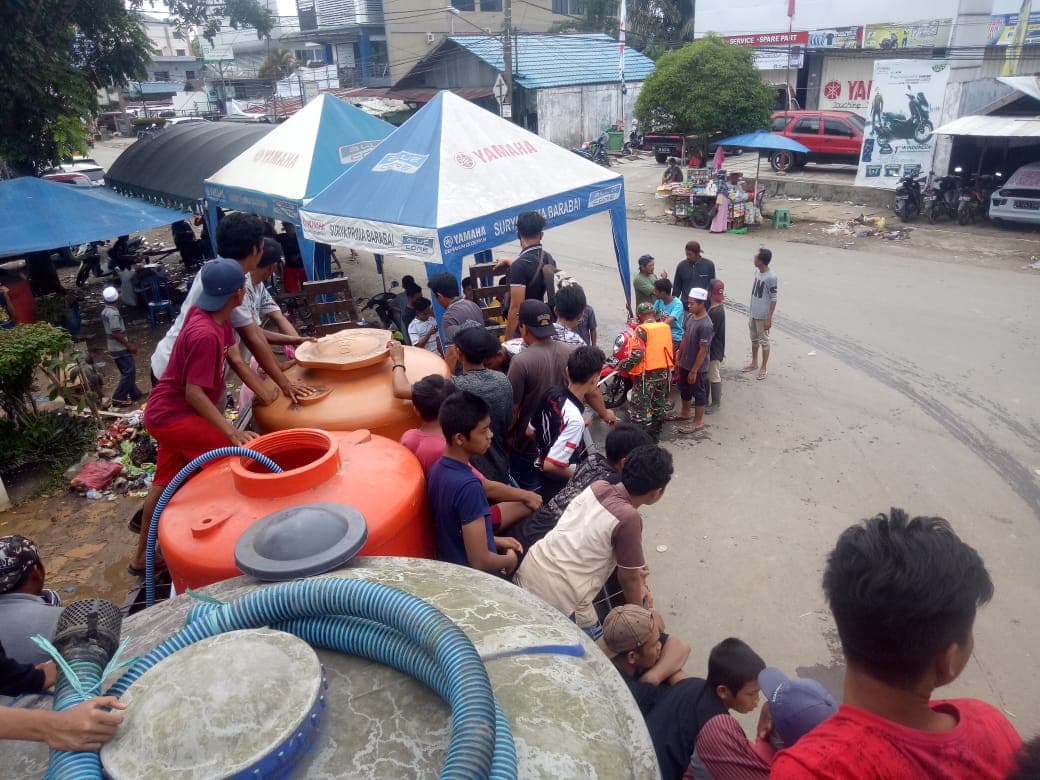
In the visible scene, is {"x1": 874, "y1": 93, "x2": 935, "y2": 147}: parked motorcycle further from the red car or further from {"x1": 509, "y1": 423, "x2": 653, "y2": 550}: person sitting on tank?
{"x1": 509, "y1": 423, "x2": 653, "y2": 550}: person sitting on tank

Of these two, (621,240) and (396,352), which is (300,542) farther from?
(621,240)

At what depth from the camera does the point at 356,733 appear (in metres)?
1.68

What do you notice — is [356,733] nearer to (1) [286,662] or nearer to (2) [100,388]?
(1) [286,662]

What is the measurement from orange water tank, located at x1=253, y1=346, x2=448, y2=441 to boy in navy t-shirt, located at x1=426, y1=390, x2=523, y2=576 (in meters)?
0.82

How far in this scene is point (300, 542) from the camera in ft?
7.69

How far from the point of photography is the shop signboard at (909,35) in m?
20.8

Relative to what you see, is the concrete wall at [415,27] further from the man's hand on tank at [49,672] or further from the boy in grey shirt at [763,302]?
the man's hand on tank at [49,672]

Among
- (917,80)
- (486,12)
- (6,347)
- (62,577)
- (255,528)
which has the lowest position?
(62,577)

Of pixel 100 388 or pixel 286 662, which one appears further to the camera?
pixel 100 388

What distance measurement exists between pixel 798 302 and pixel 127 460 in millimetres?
9292

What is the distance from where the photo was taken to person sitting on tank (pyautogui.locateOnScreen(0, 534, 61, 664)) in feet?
7.52

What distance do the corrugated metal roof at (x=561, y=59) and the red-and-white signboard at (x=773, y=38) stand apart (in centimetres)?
400

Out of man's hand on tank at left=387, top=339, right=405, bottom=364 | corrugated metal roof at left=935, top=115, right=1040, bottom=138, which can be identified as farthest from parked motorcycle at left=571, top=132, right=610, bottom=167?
man's hand on tank at left=387, top=339, right=405, bottom=364

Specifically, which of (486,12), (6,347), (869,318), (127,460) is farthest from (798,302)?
(486,12)
